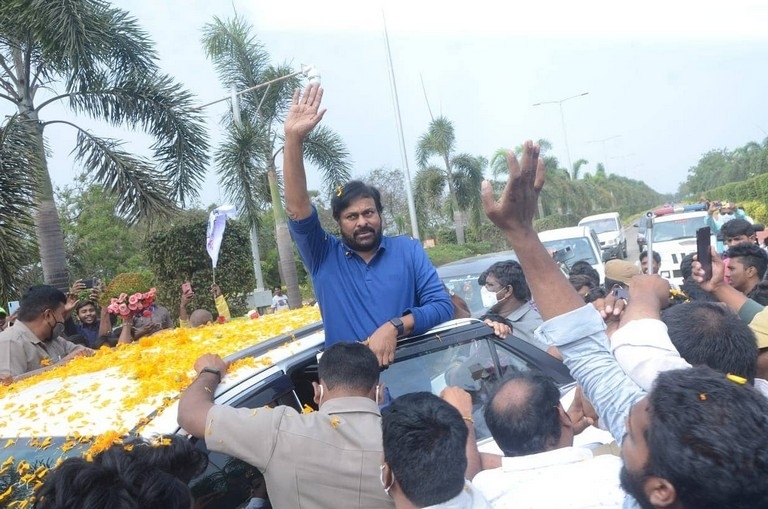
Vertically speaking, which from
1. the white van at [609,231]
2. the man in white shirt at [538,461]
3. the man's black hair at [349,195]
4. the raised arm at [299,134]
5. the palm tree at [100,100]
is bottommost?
the white van at [609,231]

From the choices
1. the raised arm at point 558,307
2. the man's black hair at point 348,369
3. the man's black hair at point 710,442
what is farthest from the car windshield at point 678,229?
the man's black hair at point 710,442

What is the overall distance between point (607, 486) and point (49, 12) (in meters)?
9.88

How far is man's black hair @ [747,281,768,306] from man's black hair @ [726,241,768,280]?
128 mm

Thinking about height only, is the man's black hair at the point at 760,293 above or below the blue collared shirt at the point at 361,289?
below

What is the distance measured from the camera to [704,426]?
1389 millimetres

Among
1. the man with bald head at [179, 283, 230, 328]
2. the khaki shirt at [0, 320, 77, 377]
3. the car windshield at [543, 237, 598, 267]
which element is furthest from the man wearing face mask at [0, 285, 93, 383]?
the car windshield at [543, 237, 598, 267]

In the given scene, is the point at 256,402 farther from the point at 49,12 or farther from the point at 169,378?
the point at 49,12

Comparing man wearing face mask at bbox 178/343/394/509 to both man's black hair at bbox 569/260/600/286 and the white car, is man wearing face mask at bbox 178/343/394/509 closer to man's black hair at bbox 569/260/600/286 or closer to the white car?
man's black hair at bbox 569/260/600/286

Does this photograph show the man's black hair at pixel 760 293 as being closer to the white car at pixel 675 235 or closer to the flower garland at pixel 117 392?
the flower garland at pixel 117 392

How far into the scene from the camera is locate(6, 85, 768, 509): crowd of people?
142 cm

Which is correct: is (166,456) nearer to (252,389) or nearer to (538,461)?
(252,389)

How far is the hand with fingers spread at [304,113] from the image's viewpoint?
109 inches

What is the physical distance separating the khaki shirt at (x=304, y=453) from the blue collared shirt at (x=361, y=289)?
38.1 inches

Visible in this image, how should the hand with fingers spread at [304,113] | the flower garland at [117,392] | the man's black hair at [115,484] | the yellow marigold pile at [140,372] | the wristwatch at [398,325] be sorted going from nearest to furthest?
the man's black hair at [115,484]
the flower garland at [117,392]
the yellow marigold pile at [140,372]
the hand with fingers spread at [304,113]
the wristwatch at [398,325]
